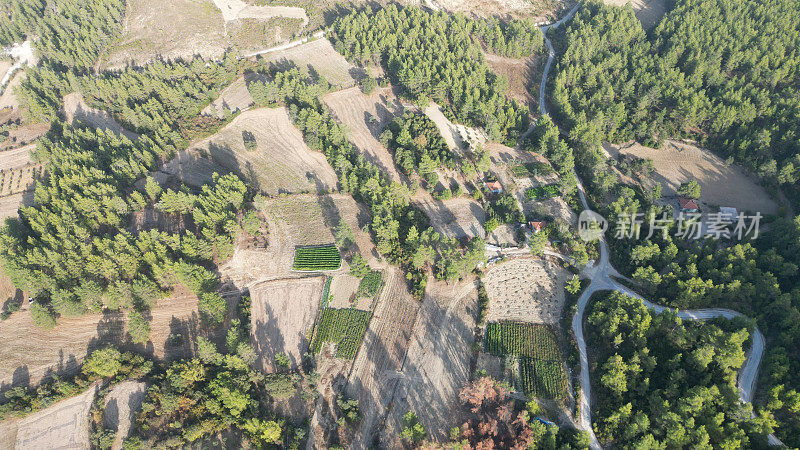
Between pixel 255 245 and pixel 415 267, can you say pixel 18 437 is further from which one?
pixel 415 267

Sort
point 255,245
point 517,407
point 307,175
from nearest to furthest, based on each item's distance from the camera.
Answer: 1. point 517,407
2. point 255,245
3. point 307,175

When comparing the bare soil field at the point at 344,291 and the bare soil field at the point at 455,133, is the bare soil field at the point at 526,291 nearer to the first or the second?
the bare soil field at the point at 344,291

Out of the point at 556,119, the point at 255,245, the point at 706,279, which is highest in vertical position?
the point at 556,119

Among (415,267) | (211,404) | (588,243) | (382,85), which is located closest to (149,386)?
(211,404)

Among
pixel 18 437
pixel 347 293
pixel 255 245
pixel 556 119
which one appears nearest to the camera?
pixel 18 437

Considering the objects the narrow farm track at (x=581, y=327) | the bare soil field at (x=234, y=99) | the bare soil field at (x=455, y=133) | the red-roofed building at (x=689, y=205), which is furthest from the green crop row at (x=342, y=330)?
the red-roofed building at (x=689, y=205)

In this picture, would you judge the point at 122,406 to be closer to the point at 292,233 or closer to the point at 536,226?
the point at 292,233

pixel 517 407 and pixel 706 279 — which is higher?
pixel 706 279
